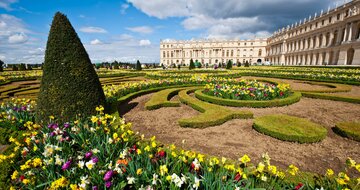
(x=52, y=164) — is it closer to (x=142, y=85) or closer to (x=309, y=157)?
(x=309, y=157)

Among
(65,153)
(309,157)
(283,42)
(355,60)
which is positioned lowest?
(309,157)

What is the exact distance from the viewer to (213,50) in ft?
305

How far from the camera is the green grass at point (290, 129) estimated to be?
4867mm

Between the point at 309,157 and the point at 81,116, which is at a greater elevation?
the point at 81,116

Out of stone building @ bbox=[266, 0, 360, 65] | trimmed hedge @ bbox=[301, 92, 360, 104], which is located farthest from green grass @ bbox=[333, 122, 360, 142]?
stone building @ bbox=[266, 0, 360, 65]

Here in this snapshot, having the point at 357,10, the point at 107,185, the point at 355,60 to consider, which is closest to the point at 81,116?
the point at 107,185

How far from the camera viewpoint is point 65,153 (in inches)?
124

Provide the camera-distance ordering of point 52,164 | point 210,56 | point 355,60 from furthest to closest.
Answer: point 210,56 < point 355,60 < point 52,164

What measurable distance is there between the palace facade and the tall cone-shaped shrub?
47940 mm

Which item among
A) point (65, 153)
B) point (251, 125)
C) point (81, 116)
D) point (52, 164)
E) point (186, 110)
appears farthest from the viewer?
point (186, 110)

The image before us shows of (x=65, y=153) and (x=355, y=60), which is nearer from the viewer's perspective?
(x=65, y=153)

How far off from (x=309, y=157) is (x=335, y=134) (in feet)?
7.17

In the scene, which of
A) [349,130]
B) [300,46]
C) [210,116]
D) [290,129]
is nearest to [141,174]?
[210,116]

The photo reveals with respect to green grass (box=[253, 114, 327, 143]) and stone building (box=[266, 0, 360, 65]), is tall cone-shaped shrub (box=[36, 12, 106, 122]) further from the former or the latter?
stone building (box=[266, 0, 360, 65])
